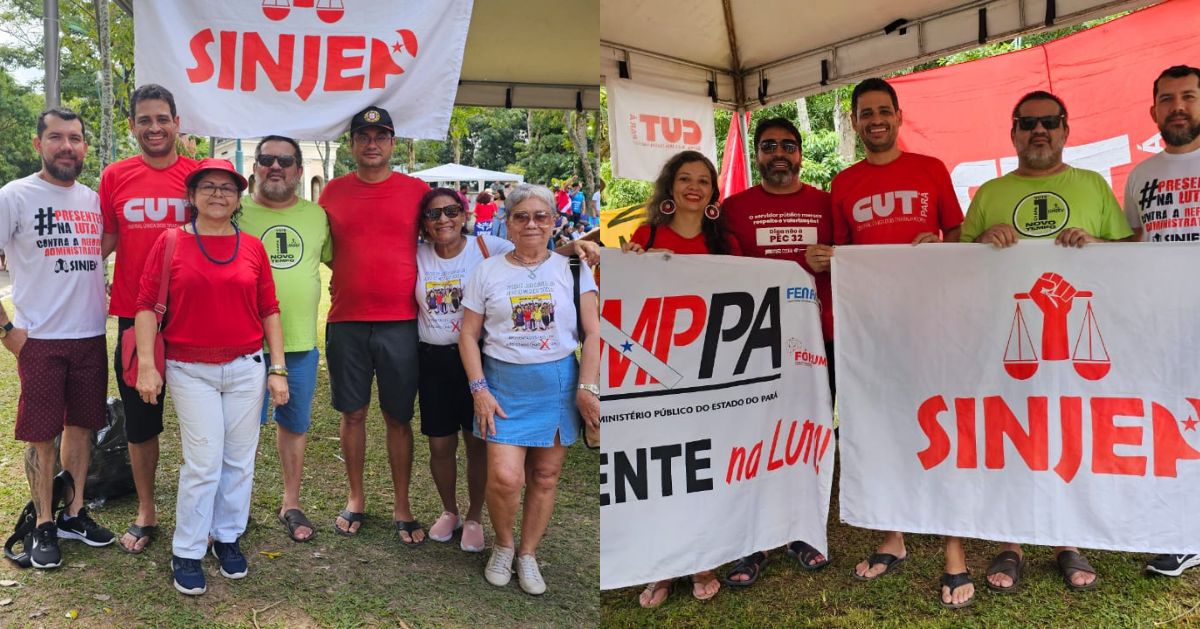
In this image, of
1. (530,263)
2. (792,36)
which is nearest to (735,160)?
(792,36)

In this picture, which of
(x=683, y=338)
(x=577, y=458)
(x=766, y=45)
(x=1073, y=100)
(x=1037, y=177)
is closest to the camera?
(x=683, y=338)

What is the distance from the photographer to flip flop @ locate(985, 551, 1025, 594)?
2846 millimetres

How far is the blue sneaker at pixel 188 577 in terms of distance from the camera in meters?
2.69

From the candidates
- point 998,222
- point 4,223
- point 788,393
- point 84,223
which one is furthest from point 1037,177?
point 4,223

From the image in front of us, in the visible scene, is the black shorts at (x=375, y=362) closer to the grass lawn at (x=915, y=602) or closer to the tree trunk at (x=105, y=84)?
the grass lawn at (x=915, y=602)

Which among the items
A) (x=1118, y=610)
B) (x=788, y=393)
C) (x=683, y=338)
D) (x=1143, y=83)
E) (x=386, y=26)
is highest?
(x=1143, y=83)

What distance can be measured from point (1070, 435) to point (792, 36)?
3.00 m

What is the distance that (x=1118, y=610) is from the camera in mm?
2729

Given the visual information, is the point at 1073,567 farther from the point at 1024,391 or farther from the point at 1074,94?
the point at 1074,94

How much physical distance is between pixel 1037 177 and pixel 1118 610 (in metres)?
1.50

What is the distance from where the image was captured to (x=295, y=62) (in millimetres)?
2789

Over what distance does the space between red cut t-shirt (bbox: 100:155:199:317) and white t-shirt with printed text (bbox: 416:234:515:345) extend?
2.73ft

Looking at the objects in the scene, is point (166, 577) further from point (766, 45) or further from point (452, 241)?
point (766, 45)

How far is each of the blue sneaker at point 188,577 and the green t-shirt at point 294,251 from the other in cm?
79
